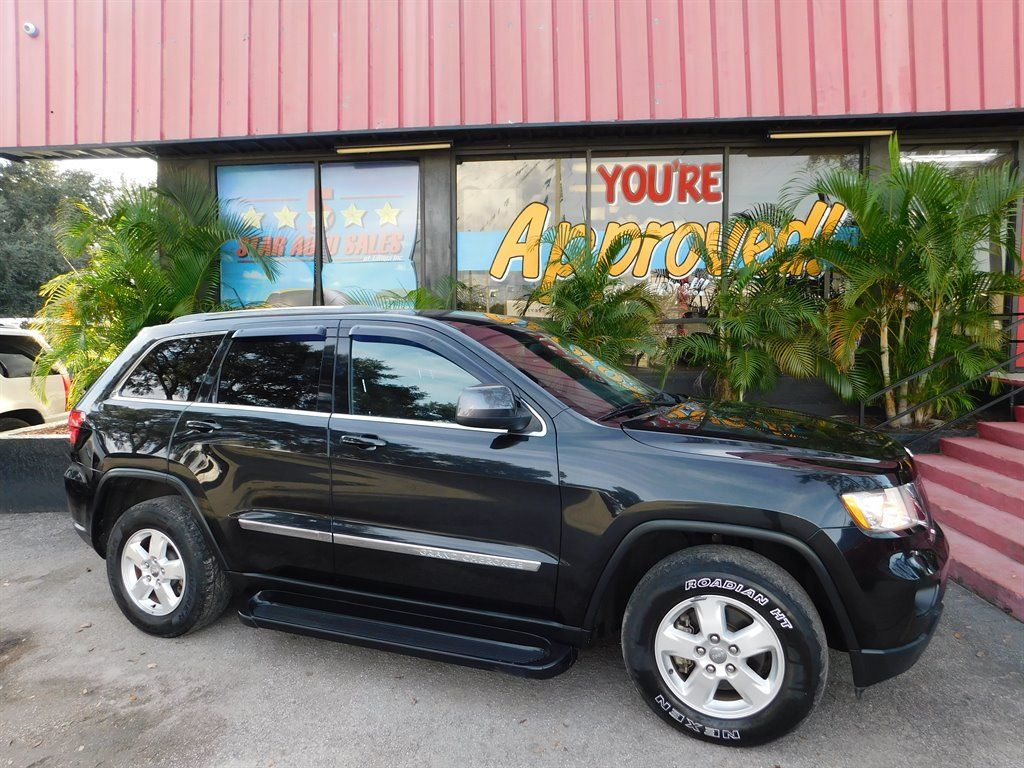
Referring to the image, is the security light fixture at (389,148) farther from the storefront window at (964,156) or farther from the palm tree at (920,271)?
the storefront window at (964,156)

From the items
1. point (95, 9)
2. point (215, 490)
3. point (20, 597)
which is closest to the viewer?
point (215, 490)

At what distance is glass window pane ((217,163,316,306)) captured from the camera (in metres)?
8.11

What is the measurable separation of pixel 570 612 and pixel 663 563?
0.45m

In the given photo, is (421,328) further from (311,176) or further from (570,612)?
(311,176)

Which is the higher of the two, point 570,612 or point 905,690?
point 570,612

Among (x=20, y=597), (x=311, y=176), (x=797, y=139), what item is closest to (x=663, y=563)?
(x=20, y=597)

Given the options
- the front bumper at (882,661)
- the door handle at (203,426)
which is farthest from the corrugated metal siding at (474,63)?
the front bumper at (882,661)

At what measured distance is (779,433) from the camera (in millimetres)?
2768

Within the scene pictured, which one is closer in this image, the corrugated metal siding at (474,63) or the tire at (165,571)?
the tire at (165,571)

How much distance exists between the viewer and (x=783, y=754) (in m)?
2.50

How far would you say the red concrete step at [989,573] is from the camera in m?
3.69

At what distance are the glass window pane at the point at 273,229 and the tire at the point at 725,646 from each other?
21.9ft

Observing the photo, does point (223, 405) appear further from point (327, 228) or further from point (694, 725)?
point (327, 228)

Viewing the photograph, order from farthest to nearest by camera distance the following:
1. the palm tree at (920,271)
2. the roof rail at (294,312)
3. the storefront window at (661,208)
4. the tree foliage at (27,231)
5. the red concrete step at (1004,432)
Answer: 1. the tree foliage at (27,231)
2. the storefront window at (661,208)
3. the palm tree at (920,271)
4. the red concrete step at (1004,432)
5. the roof rail at (294,312)
